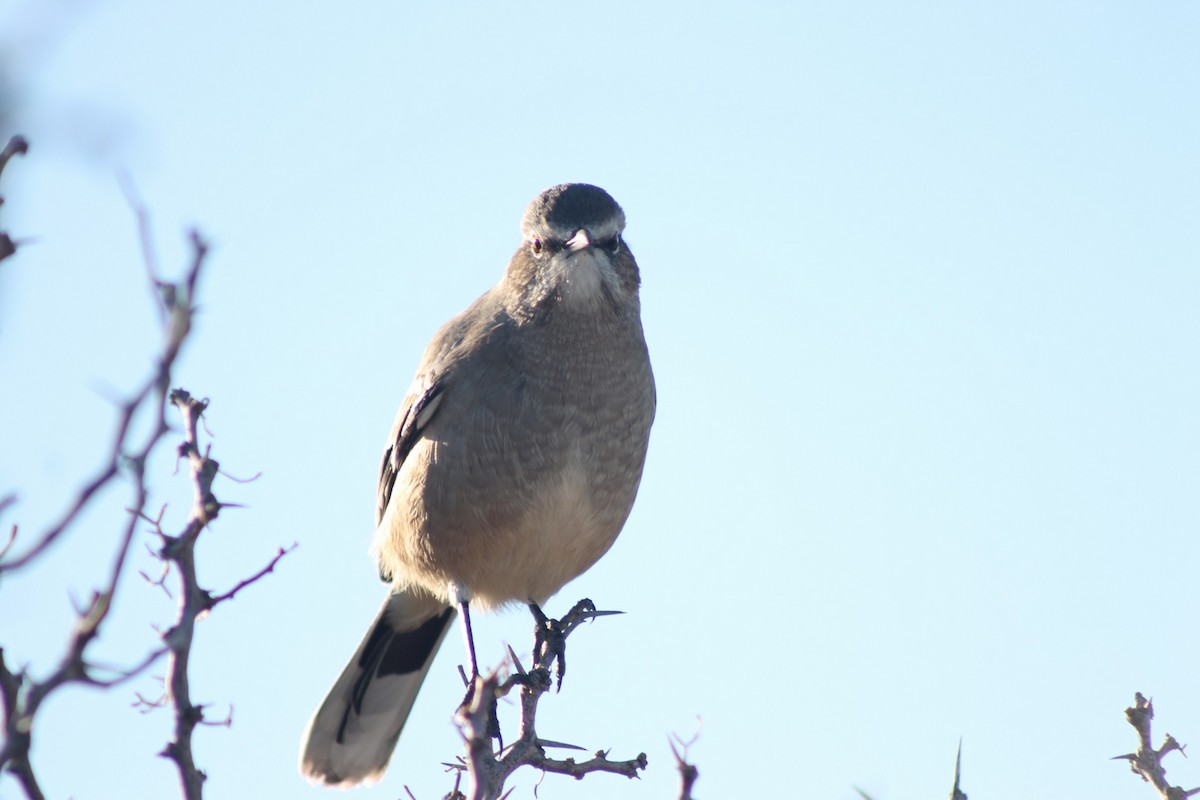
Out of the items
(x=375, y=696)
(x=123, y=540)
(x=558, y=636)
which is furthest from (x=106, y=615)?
(x=375, y=696)

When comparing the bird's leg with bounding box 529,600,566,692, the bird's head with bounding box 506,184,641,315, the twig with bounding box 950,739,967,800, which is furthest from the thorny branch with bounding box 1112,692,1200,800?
the bird's head with bounding box 506,184,641,315

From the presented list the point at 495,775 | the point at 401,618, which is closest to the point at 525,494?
the point at 401,618

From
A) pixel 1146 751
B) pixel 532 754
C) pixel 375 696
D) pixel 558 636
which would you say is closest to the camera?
pixel 1146 751

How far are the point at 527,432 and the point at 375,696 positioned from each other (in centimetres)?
187

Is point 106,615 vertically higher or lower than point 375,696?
lower

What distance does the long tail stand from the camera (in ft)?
22.6

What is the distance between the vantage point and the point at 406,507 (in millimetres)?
6293

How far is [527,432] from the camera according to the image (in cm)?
604

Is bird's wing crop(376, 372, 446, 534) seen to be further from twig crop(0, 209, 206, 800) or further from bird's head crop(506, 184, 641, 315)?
twig crop(0, 209, 206, 800)

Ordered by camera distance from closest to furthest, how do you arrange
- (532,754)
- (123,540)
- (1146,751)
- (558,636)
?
(123,540)
(1146,751)
(532,754)
(558,636)

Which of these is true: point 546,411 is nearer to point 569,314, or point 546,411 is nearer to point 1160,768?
point 569,314

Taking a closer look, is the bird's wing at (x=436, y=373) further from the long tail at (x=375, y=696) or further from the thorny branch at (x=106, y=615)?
the thorny branch at (x=106, y=615)

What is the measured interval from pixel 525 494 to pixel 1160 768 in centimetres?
320

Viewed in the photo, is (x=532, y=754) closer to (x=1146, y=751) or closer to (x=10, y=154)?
(x=1146, y=751)
